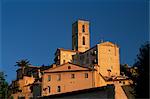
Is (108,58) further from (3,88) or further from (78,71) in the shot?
(3,88)

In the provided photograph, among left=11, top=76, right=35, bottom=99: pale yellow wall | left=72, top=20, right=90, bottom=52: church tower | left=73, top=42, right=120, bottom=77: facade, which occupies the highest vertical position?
left=72, top=20, right=90, bottom=52: church tower

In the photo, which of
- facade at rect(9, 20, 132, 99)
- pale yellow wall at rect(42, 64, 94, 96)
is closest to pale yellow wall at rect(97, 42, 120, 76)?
facade at rect(9, 20, 132, 99)

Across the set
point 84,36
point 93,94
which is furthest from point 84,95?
point 84,36

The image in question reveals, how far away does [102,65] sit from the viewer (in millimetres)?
104000

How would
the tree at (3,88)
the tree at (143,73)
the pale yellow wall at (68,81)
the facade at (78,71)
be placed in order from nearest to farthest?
A: the tree at (143,73) < the tree at (3,88) < the pale yellow wall at (68,81) < the facade at (78,71)

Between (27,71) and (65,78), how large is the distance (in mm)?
28266

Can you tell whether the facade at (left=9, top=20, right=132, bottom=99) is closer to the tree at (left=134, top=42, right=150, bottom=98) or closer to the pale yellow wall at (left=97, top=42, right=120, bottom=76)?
the pale yellow wall at (left=97, top=42, right=120, bottom=76)

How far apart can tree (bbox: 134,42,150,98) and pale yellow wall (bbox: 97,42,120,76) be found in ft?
220

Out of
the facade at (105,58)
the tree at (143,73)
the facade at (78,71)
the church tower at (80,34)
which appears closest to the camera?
the tree at (143,73)

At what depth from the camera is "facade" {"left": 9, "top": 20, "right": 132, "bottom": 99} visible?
267ft

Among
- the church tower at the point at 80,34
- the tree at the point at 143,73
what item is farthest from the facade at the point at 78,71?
the tree at the point at 143,73

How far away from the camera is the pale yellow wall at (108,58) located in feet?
341

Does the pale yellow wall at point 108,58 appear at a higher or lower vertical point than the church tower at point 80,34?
lower

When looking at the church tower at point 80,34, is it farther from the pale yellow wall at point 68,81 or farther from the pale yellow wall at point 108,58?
the pale yellow wall at point 68,81
